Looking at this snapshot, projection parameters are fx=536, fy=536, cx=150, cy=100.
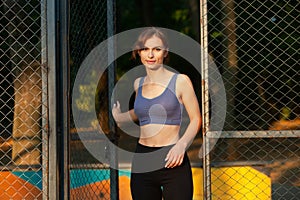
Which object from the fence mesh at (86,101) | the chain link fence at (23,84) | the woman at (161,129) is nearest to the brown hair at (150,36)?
the woman at (161,129)

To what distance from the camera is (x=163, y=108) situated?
152 inches

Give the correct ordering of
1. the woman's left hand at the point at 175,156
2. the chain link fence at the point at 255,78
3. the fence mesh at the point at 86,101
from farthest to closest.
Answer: the fence mesh at the point at 86,101 → the chain link fence at the point at 255,78 → the woman's left hand at the point at 175,156

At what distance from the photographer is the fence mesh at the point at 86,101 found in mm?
4895

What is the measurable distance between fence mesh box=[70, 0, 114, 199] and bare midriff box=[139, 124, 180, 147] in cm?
93

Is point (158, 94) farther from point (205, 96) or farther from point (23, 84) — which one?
point (23, 84)

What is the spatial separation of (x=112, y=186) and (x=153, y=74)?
1.68 metres

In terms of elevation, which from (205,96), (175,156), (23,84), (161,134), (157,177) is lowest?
(157,177)

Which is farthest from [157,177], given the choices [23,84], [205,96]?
[23,84]

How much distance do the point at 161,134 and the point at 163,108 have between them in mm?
202

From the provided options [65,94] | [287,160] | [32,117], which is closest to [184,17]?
[287,160]

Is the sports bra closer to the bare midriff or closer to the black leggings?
the bare midriff

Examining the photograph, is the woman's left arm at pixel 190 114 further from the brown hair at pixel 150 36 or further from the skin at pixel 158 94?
the brown hair at pixel 150 36

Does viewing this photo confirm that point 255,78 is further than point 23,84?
Yes

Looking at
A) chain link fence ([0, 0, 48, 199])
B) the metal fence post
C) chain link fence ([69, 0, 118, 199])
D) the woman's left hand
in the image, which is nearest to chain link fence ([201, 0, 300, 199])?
the metal fence post
